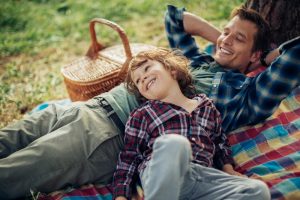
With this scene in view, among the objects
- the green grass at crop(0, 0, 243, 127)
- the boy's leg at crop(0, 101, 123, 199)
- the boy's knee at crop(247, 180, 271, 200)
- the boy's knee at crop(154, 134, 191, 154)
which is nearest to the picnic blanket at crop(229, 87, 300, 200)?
the boy's knee at crop(247, 180, 271, 200)

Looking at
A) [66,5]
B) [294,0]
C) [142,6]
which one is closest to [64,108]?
[294,0]

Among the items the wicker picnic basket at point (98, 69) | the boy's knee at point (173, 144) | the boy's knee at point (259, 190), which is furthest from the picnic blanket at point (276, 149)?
the wicker picnic basket at point (98, 69)

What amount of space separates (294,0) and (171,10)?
1044mm

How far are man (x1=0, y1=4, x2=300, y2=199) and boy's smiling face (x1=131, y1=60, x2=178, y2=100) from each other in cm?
27

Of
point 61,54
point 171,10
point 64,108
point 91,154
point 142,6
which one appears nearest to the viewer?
point 91,154

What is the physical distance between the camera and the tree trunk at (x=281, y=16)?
9.84 ft

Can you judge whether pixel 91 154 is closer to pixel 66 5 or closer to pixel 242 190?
pixel 242 190

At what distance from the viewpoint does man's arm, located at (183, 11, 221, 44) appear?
314 cm

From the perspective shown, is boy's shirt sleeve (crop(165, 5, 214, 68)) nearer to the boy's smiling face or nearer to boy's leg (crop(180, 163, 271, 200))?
the boy's smiling face

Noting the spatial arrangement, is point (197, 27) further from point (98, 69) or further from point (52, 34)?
point (52, 34)

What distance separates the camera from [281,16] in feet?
9.98

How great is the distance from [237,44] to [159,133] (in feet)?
3.32

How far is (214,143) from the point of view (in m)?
2.31

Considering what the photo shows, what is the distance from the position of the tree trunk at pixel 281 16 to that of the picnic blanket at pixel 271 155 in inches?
27.3
